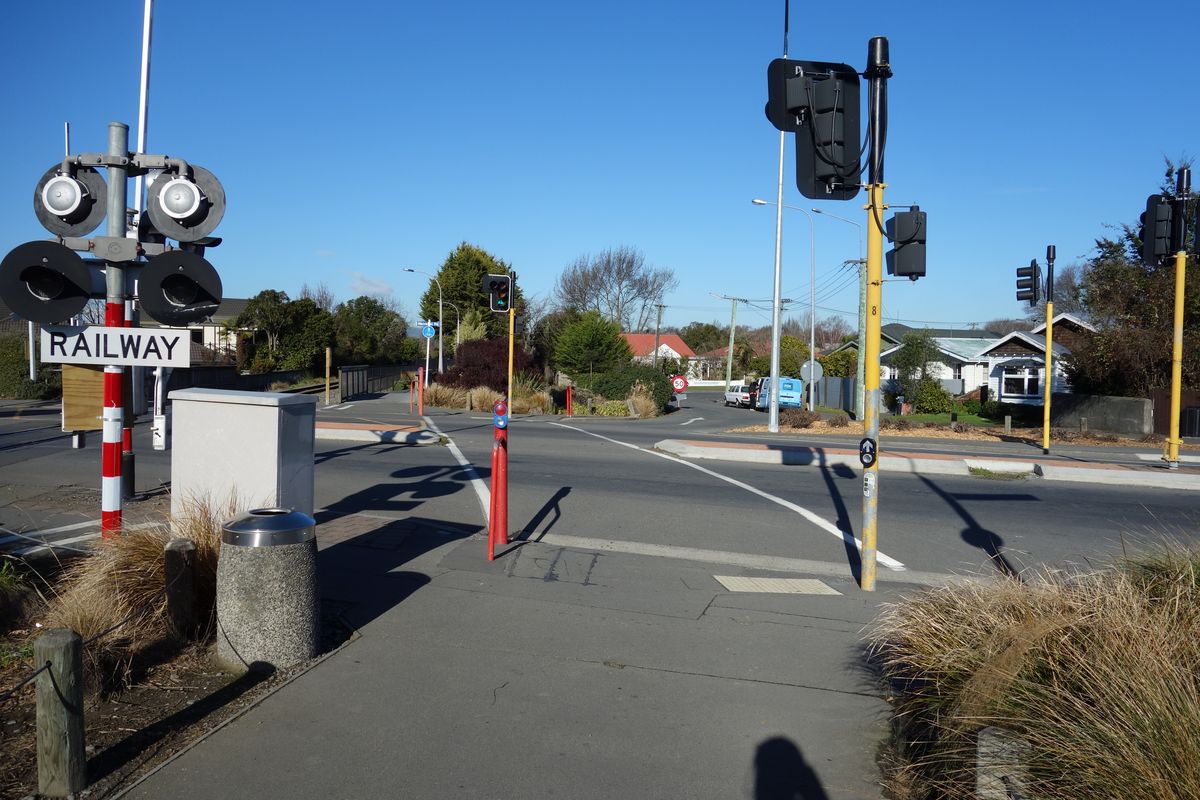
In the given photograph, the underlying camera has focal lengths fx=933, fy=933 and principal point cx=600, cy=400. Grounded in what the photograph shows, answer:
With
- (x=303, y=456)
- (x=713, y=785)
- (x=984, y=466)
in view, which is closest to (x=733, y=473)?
(x=984, y=466)

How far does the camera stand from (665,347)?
379 ft

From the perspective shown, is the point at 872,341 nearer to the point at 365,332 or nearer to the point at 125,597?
the point at 125,597

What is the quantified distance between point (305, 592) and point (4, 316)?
60.1m

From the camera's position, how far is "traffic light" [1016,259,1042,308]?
2166 centimetres

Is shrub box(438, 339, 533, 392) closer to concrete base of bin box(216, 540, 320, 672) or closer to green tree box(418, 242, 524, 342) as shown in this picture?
green tree box(418, 242, 524, 342)

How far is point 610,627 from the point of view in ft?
22.6

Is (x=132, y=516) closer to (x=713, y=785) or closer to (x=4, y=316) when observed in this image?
(x=713, y=785)

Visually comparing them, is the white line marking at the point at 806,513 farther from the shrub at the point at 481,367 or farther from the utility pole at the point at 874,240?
the shrub at the point at 481,367

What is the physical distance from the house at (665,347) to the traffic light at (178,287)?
283 ft

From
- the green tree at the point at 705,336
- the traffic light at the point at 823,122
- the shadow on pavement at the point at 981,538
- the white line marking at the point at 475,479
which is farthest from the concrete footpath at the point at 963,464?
the green tree at the point at 705,336

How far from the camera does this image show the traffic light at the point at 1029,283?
71.1 feet

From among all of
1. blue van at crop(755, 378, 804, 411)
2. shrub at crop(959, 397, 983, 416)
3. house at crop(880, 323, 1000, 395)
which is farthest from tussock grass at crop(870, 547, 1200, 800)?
house at crop(880, 323, 1000, 395)

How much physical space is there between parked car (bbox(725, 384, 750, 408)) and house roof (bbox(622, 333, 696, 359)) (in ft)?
131

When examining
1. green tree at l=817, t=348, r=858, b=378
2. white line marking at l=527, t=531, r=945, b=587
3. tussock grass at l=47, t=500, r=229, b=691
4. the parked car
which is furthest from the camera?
green tree at l=817, t=348, r=858, b=378
